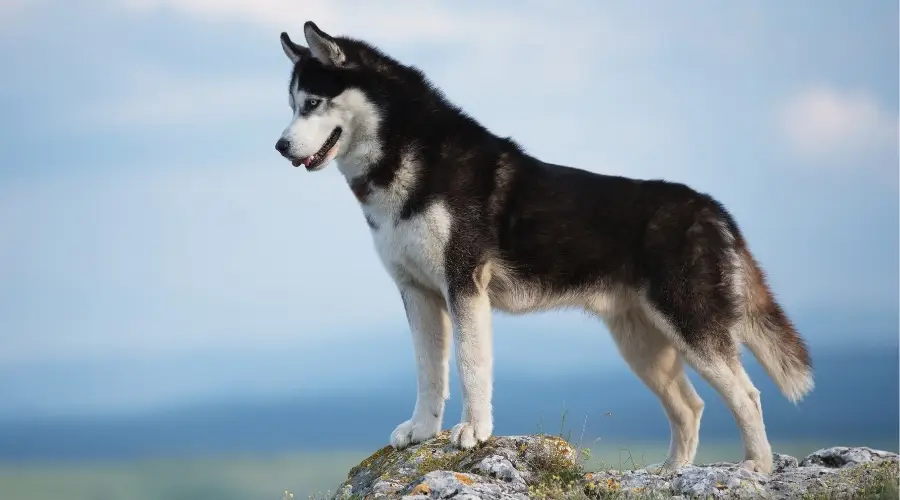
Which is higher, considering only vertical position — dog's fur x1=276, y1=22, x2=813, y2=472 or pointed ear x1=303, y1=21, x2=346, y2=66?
pointed ear x1=303, y1=21, x2=346, y2=66

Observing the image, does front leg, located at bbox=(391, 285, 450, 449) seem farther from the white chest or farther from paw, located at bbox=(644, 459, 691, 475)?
paw, located at bbox=(644, 459, 691, 475)

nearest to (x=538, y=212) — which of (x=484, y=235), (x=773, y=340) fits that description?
(x=484, y=235)

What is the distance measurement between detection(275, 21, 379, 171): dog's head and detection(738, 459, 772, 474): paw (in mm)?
4141

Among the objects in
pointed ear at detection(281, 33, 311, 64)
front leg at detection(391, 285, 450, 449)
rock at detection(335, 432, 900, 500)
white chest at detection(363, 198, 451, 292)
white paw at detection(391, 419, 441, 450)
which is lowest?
rock at detection(335, 432, 900, 500)

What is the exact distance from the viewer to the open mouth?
8992mm

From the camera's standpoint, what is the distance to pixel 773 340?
989cm

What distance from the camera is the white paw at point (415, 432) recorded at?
942cm

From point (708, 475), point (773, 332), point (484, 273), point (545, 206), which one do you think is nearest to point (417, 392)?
point (484, 273)

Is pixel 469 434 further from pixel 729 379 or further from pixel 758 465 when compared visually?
pixel 758 465

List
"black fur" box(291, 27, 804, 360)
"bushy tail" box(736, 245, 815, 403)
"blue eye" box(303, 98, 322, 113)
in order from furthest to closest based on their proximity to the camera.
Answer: "bushy tail" box(736, 245, 815, 403) → "black fur" box(291, 27, 804, 360) → "blue eye" box(303, 98, 322, 113)

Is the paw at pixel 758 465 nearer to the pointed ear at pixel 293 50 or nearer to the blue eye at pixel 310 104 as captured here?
the blue eye at pixel 310 104

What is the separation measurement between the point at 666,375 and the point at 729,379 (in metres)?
0.83

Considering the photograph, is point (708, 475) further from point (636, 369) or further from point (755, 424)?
point (636, 369)

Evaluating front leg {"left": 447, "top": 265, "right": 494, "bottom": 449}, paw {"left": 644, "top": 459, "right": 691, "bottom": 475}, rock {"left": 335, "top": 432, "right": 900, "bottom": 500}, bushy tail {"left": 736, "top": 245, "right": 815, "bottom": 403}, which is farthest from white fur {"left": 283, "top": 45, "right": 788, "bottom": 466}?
paw {"left": 644, "top": 459, "right": 691, "bottom": 475}
